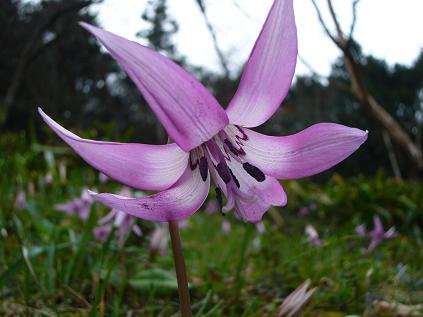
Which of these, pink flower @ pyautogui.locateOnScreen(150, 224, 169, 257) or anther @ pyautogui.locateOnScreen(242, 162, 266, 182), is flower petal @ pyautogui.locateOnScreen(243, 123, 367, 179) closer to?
anther @ pyautogui.locateOnScreen(242, 162, 266, 182)

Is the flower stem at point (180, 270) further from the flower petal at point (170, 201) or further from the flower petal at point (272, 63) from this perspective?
the flower petal at point (272, 63)

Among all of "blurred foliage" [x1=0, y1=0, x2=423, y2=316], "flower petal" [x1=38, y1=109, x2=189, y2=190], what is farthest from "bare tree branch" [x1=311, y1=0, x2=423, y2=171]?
"flower petal" [x1=38, y1=109, x2=189, y2=190]

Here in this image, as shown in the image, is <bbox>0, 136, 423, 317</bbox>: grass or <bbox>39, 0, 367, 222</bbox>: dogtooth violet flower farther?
<bbox>0, 136, 423, 317</bbox>: grass

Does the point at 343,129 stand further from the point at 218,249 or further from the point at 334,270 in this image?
the point at 218,249

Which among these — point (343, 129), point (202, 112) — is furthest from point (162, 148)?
point (343, 129)

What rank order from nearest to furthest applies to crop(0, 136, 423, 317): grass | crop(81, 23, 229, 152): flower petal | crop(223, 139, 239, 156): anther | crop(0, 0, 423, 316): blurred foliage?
crop(81, 23, 229, 152): flower petal
crop(223, 139, 239, 156): anther
crop(0, 136, 423, 317): grass
crop(0, 0, 423, 316): blurred foliage

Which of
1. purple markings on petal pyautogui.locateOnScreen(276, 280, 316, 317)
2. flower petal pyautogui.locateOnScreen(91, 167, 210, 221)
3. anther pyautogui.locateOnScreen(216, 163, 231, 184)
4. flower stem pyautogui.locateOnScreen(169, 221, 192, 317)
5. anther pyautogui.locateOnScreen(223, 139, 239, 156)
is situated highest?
anther pyautogui.locateOnScreen(223, 139, 239, 156)

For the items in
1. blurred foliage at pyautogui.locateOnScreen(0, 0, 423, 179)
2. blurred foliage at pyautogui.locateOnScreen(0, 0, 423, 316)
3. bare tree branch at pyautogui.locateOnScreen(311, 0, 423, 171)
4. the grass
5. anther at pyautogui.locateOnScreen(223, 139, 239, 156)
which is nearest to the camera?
anther at pyautogui.locateOnScreen(223, 139, 239, 156)
